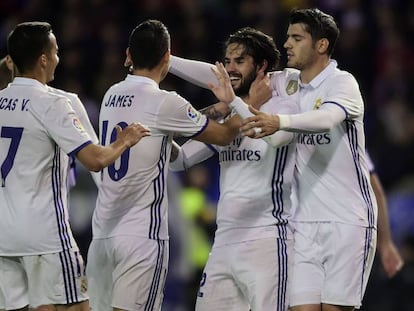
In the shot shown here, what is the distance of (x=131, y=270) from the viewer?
23.7 feet

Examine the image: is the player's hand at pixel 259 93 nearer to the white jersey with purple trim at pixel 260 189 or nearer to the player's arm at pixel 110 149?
the white jersey with purple trim at pixel 260 189

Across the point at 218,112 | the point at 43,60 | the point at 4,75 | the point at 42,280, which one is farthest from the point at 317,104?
the point at 4,75

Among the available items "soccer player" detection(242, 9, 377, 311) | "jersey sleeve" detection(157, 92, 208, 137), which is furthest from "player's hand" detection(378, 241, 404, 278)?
"jersey sleeve" detection(157, 92, 208, 137)

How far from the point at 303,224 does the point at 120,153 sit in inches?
50.9

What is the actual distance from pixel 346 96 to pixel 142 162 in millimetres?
1260

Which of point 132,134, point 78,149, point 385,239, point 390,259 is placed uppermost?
point 132,134

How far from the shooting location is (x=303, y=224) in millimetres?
7582

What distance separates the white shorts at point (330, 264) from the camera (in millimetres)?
7398

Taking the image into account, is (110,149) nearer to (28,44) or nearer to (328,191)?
(28,44)

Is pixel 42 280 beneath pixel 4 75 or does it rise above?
beneath

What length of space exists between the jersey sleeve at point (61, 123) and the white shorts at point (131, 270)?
2.07 feet

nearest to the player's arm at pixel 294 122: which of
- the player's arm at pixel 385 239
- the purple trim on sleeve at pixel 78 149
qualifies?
the purple trim on sleeve at pixel 78 149

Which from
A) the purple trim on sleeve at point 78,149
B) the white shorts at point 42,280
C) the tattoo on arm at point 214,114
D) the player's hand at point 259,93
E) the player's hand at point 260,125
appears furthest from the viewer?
the tattoo on arm at point 214,114

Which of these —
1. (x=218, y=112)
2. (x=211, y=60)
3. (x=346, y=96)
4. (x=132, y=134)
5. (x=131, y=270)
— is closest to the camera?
(x=132, y=134)
